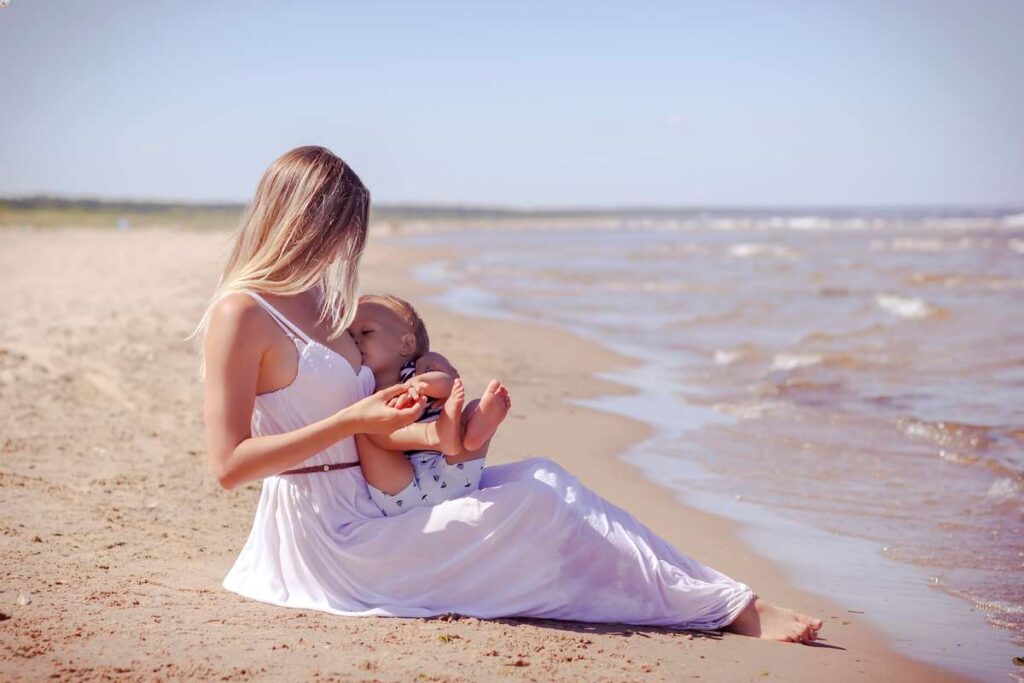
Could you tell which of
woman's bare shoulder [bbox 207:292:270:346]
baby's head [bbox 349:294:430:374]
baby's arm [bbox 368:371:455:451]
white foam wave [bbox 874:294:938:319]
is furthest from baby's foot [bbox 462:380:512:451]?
white foam wave [bbox 874:294:938:319]

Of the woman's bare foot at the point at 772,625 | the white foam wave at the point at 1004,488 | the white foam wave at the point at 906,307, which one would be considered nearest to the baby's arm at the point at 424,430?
the woman's bare foot at the point at 772,625

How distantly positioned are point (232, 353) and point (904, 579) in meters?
3.41

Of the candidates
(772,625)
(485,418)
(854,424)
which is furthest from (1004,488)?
(485,418)

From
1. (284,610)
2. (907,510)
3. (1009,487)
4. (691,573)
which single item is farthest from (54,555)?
(1009,487)

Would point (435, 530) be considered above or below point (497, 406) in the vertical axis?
below

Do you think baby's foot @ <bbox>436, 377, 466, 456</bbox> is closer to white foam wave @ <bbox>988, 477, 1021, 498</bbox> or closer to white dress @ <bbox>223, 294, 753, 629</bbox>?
white dress @ <bbox>223, 294, 753, 629</bbox>

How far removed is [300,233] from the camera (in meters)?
3.65

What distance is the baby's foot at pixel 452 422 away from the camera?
11.6 ft

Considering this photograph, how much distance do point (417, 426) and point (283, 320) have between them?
0.57 meters

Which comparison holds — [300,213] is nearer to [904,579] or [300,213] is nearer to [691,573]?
[691,573]

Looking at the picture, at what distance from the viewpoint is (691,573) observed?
4070 mm

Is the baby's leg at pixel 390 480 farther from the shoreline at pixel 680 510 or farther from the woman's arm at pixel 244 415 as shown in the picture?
the shoreline at pixel 680 510

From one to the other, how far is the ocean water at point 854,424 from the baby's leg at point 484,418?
6.40 feet

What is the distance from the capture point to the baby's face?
3979mm
